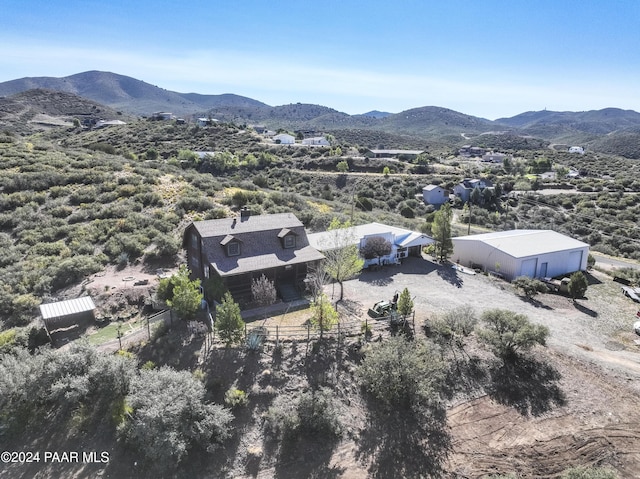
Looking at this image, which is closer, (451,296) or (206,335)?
(206,335)

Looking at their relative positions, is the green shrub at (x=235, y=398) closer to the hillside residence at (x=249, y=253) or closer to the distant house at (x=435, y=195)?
the hillside residence at (x=249, y=253)

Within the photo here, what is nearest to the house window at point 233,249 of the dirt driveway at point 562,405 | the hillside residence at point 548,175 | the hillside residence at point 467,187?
the dirt driveway at point 562,405

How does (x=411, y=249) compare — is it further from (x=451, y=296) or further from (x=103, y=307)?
(x=103, y=307)

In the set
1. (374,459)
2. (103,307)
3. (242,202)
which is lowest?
(374,459)

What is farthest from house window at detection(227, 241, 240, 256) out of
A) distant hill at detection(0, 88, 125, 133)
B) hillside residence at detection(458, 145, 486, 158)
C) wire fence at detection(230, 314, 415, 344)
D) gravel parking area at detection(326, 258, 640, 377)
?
hillside residence at detection(458, 145, 486, 158)

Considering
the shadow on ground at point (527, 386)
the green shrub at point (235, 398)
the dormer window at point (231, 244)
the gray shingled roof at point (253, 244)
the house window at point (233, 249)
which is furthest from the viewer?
the house window at point (233, 249)

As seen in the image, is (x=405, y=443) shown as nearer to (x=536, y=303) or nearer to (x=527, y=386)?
(x=527, y=386)

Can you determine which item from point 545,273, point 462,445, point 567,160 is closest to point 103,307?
point 462,445
